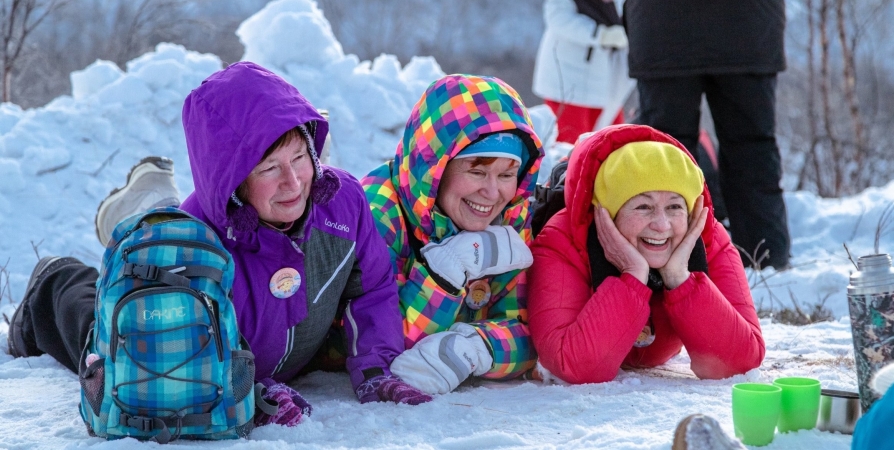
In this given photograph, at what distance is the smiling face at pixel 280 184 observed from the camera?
2684mm

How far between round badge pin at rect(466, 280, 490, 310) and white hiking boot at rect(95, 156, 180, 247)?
5.19 ft

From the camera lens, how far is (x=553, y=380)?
3.15 m

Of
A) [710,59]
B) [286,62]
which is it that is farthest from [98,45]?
[710,59]

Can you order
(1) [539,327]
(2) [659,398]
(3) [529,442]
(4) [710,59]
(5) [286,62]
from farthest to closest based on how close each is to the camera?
1. (5) [286,62]
2. (4) [710,59]
3. (1) [539,327]
4. (2) [659,398]
5. (3) [529,442]

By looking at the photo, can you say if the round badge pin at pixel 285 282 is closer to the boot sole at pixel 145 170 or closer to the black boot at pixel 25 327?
the black boot at pixel 25 327

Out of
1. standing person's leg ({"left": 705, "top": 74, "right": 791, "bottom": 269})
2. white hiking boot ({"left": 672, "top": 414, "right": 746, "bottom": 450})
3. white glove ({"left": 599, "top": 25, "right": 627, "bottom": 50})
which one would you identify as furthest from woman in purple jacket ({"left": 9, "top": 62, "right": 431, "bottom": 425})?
white glove ({"left": 599, "top": 25, "right": 627, "bottom": 50})

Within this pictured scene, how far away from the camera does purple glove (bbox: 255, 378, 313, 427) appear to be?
2592mm

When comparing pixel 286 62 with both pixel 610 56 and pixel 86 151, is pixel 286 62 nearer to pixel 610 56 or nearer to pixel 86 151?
pixel 86 151

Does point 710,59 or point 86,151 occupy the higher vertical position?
point 710,59

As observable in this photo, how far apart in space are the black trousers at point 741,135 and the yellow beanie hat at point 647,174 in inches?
68.0

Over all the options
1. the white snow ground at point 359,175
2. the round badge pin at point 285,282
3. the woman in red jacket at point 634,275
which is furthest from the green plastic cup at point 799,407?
the round badge pin at point 285,282

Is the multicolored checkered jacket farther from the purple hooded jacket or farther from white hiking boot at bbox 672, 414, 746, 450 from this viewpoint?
white hiking boot at bbox 672, 414, 746, 450

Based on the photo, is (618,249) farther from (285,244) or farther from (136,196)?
(136,196)

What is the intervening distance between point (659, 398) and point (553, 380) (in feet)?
1.52
